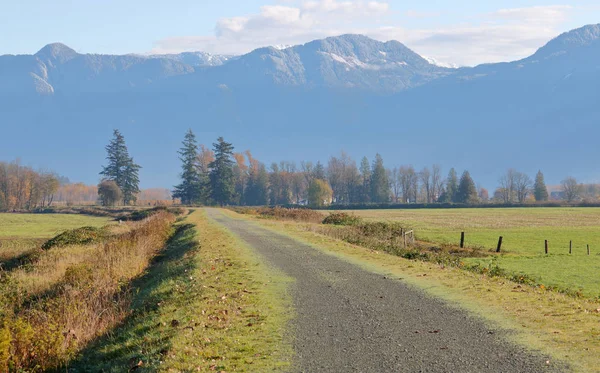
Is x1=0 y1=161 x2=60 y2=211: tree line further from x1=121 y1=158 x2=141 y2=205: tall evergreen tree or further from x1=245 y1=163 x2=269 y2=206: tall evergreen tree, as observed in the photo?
x1=245 y1=163 x2=269 y2=206: tall evergreen tree

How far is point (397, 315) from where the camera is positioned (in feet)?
45.0

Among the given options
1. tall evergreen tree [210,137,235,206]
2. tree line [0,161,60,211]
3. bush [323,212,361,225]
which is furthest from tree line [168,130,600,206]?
bush [323,212,361,225]

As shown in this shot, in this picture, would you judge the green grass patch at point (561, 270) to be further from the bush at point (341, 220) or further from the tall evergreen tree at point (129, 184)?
the tall evergreen tree at point (129, 184)

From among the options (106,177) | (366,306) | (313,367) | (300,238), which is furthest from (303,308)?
(106,177)

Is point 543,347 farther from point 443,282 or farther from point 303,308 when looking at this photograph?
point 443,282

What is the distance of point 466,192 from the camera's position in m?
157

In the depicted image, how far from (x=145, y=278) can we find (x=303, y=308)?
12111 mm

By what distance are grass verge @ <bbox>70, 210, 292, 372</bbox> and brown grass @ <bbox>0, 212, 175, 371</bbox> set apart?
629 millimetres

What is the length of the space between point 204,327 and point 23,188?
139 m

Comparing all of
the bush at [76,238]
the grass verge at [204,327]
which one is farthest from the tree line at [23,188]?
the grass verge at [204,327]

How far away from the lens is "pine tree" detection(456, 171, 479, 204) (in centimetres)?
15562

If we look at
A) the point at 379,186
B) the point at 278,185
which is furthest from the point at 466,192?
the point at 278,185

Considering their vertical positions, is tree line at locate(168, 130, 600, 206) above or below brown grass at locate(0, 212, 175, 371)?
above

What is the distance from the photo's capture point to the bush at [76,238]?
139ft
